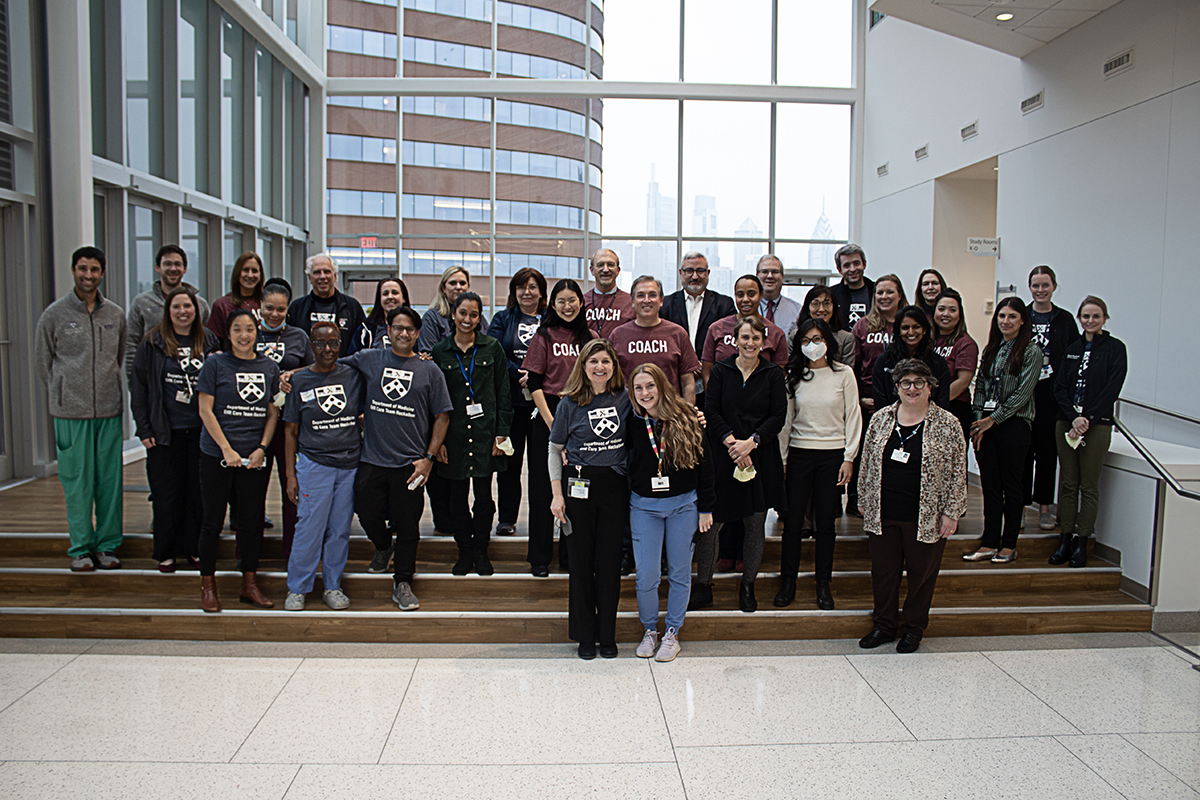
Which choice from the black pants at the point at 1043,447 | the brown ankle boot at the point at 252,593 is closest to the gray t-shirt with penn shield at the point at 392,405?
the brown ankle boot at the point at 252,593

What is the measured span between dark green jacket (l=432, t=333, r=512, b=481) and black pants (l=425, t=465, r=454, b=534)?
0.26 metres

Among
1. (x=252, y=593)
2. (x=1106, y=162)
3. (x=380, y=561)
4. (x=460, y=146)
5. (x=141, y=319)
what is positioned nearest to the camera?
(x=252, y=593)

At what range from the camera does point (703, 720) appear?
133 inches

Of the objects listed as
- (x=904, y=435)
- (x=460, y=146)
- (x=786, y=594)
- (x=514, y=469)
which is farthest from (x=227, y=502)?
(x=460, y=146)

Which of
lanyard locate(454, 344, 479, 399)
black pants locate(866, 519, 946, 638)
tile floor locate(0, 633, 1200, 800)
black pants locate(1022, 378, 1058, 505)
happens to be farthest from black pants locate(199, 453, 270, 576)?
black pants locate(1022, 378, 1058, 505)

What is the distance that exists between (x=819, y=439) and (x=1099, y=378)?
185 centimetres

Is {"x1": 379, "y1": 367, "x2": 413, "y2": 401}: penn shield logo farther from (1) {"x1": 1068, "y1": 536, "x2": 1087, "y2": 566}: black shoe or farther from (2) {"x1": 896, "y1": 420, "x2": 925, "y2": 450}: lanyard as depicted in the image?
(1) {"x1": 1068, "y1": 536, "x2": 1087, "y2": 566}: black shoe

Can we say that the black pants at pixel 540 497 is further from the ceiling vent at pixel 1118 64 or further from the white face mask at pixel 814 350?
the ceiling vent at pixel 1118 64

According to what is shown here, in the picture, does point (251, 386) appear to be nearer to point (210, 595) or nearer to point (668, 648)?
point (210, 595)

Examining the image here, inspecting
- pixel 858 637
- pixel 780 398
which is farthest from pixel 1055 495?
pixel 780 398

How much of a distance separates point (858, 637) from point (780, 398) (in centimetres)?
143

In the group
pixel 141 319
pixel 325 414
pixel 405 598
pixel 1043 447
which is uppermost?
pixel 141 319

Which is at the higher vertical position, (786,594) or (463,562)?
(463,562)

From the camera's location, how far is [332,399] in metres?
4.09
